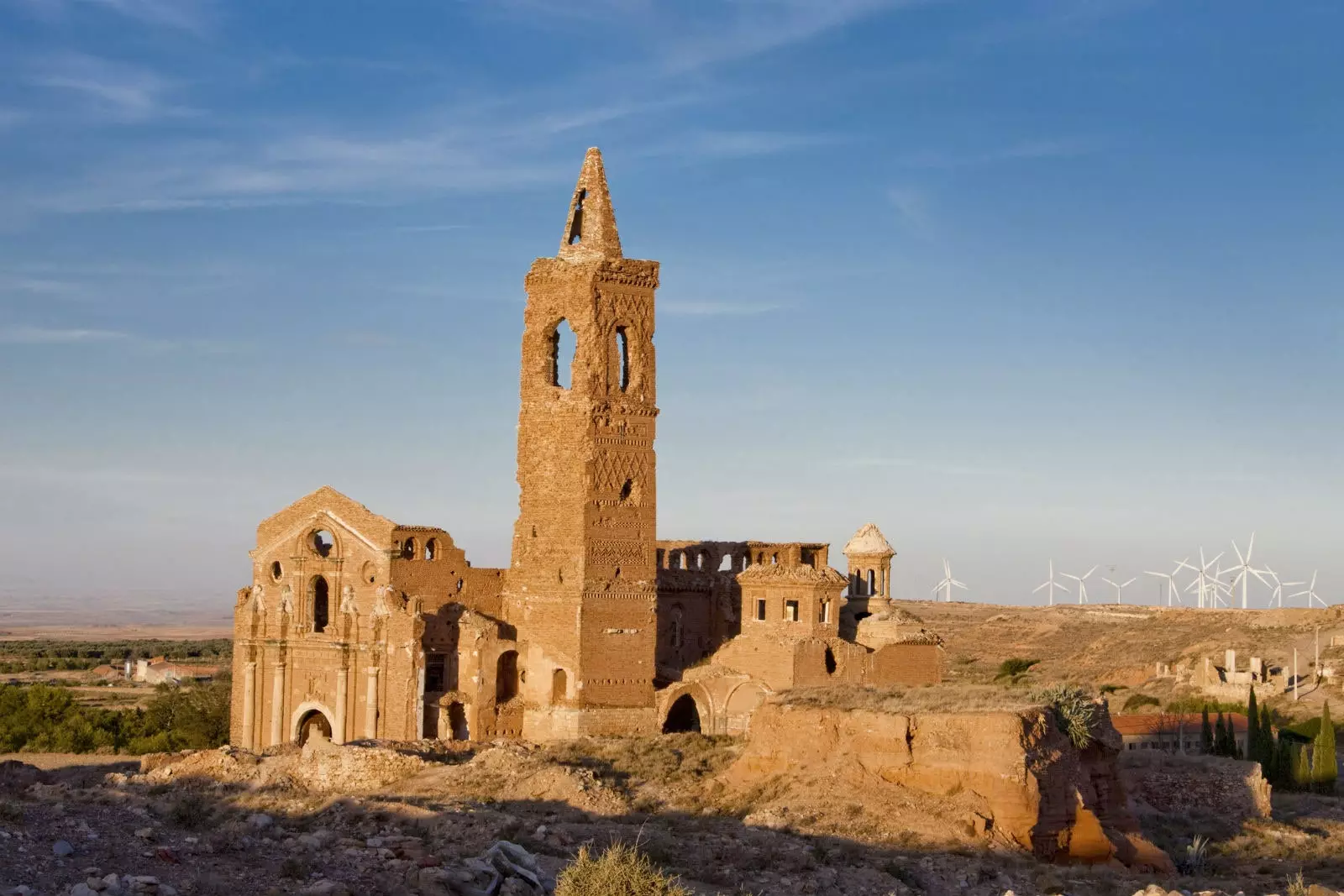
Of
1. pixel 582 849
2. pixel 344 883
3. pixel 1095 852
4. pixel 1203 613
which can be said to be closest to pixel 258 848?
pixel 344 883

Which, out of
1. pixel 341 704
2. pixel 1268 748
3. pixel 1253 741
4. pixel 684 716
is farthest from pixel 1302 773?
pixel 341 704

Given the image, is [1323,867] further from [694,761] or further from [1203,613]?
[1203,613]

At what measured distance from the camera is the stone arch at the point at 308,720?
47.1 metres

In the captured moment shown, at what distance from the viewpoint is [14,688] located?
194ft

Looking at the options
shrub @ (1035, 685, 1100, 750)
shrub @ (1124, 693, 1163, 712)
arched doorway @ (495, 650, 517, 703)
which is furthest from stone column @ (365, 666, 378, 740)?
shrub @ (1124, 693, 1163, 712)

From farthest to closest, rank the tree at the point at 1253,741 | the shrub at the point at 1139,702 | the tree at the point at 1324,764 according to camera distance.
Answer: the shrub at the point at 1139,702, the tree at the point at 1253,741, the tree at the point at 1324,764

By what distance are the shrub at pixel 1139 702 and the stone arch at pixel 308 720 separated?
126 feet

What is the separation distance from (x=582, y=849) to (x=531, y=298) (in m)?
28.6

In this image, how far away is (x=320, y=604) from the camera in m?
49.4

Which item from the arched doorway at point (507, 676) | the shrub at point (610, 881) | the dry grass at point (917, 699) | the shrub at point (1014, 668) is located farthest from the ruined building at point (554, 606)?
the shrub at point (1014, 668)

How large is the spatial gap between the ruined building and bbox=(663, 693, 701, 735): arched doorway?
0.06 m

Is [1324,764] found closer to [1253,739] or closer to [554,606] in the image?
[1253,739]

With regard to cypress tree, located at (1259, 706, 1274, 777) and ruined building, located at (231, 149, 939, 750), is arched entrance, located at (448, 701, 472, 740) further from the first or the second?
cypress tree, located at (1259, 706, 1274, 777)

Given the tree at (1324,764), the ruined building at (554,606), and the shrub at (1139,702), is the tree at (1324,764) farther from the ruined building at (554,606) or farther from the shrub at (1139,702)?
the shrub at (1139,702)
